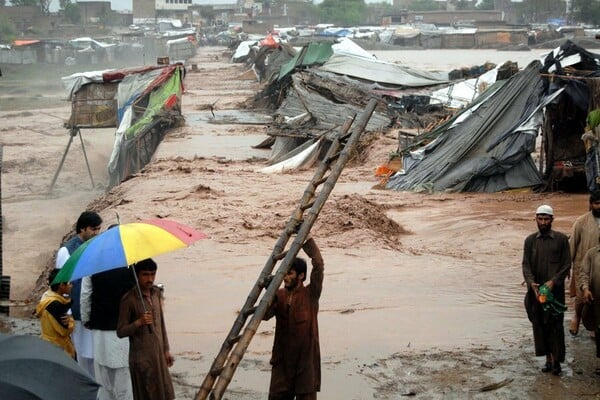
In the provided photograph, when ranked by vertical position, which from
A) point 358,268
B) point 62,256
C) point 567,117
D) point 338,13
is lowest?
point 358,268

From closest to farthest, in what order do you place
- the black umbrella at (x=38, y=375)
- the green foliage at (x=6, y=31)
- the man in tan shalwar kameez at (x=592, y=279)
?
the black umbrella at (x=38, y=375)
the man in tan shalwar kameez at (x=592, y=279)
the green foliage at (x=6, y=31)

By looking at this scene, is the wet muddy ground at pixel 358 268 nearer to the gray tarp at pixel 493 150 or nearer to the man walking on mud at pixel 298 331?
the gray tarp at pixel 493 150

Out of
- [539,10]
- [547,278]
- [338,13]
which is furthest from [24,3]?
[547,278]

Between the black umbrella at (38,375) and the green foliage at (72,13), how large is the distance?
96.9 meters

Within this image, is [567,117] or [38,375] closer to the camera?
[38,375]

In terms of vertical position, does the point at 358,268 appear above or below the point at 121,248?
below

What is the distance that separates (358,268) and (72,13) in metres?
91.8

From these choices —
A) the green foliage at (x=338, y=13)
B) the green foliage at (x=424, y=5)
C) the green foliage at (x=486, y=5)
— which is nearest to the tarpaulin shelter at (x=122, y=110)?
the green foliage at (x=338, y=13)

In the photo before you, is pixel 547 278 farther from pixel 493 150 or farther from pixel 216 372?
pixel 493 150

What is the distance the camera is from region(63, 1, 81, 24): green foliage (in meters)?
97.3


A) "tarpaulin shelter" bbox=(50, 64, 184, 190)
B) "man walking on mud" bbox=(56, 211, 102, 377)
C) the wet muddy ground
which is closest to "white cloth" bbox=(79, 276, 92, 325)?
"man walking on mud" bbox=(56, 211, 102, 377)

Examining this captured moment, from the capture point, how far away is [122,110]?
2112 centimetres

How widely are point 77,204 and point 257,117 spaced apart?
10.7m

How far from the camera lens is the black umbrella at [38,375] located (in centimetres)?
431
